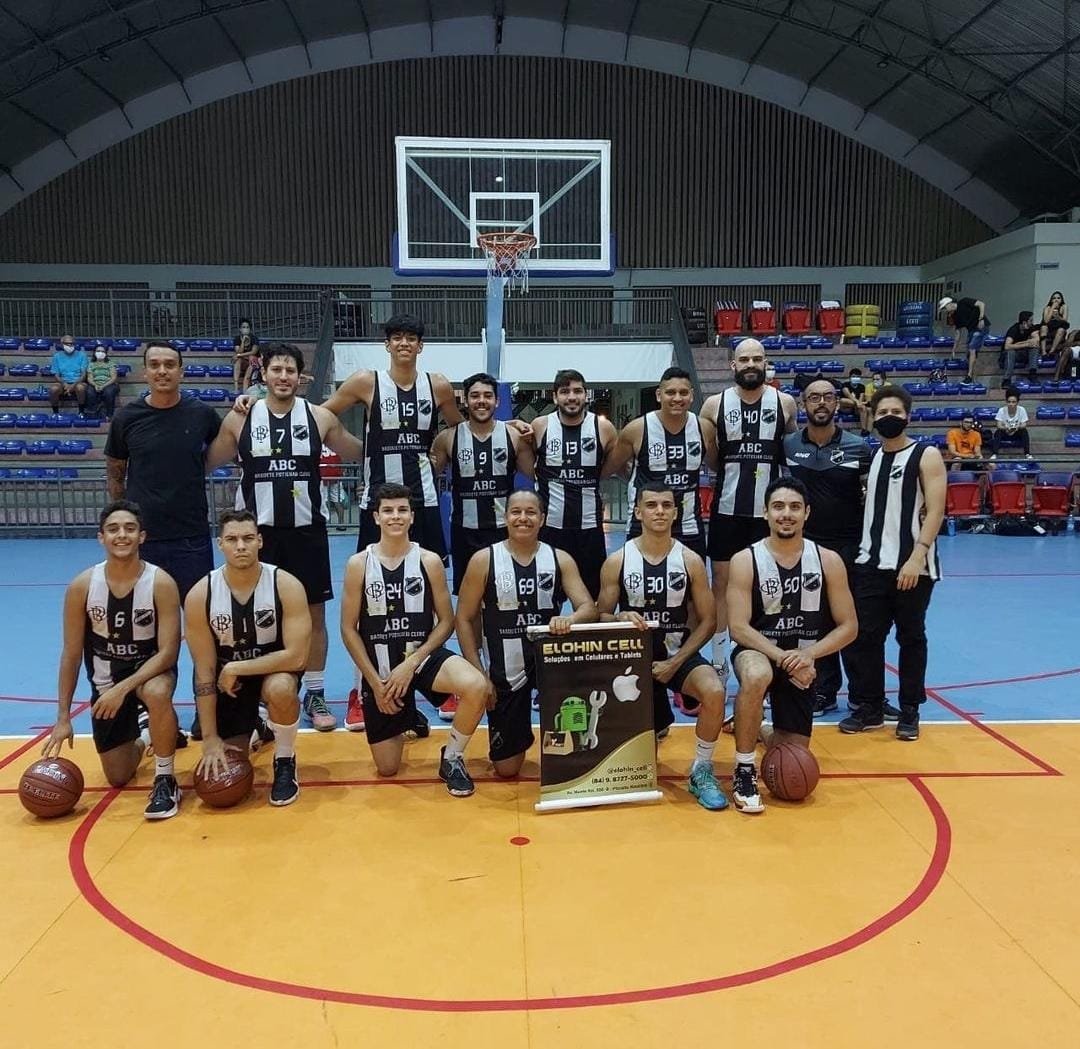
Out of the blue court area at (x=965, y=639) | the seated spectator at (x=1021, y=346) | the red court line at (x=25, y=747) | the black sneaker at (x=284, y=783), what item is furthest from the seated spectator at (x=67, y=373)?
the seated spectator at (x=1021, y=346)

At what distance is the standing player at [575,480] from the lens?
5.11 m

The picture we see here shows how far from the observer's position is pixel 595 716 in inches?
153

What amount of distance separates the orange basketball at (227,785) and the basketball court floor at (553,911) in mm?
76

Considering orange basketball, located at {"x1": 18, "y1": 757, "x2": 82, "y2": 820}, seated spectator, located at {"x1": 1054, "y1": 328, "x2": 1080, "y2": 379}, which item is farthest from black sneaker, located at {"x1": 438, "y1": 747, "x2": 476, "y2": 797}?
seated spectator, located at {"x1": 1054, "y1": 328, "x2": 1080, "y2": 379}

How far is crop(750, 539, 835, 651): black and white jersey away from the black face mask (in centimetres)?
106

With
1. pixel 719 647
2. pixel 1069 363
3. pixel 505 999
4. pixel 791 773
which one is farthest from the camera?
pixel 1069 363

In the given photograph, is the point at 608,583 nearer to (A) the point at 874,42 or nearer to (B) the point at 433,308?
(B) the point at 433,308

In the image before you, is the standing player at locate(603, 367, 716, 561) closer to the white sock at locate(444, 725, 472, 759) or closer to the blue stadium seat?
the white sock at locate(444, 725, 472, 759)

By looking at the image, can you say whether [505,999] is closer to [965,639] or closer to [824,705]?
[824,705]

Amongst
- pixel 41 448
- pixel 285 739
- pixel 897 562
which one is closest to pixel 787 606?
pixel 897 562

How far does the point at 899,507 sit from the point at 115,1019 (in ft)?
14.0

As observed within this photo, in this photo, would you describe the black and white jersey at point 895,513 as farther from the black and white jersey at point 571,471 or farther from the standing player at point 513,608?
the standing player at point 513,608

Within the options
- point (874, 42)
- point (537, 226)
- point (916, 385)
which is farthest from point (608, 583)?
point (874, 42)

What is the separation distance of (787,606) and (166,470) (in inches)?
129
